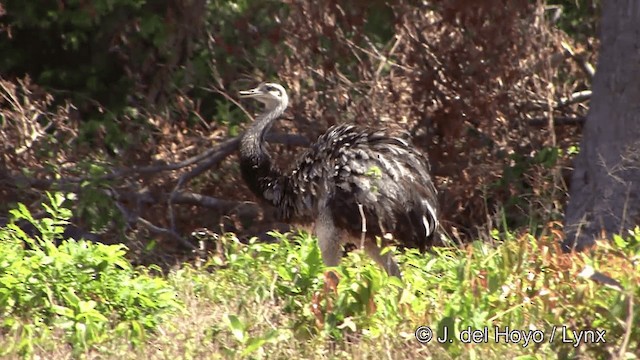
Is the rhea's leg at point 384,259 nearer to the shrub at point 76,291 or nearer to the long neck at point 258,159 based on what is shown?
the long neck at point 258,159

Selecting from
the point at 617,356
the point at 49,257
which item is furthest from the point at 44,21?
the point at 617,356

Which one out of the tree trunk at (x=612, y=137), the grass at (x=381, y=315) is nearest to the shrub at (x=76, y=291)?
the grass at (x=381, y=315)

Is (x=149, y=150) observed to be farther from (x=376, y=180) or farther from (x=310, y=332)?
(x=310, y=332)

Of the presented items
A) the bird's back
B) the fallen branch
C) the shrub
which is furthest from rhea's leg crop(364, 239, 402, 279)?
the fallen branch

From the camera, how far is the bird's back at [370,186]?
7.49m

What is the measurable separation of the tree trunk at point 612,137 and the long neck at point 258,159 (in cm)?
192

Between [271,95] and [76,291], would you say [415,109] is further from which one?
[76,291]

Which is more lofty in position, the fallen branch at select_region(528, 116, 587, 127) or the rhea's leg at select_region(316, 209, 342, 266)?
the fallen branch at select_region(528, 116, 587, 127)

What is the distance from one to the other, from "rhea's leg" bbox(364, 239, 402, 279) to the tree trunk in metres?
1.39

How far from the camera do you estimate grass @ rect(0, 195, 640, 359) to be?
555 cm

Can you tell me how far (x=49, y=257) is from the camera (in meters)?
6.39

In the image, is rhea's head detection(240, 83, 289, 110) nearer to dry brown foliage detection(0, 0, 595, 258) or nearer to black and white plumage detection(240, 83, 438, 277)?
dry brown foliage detection(0, 0, 595, 258)

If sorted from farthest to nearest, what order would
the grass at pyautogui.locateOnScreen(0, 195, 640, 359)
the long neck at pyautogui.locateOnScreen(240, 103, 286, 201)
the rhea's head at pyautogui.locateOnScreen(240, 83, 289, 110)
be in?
the rhea's head at pyautogui.locateOnScreen(240, 83, 289, 110) → the long neck at pyautogui.locateOnScreen(240, 103, 286, 201) → the grass at pyautogui.locateOnScreen(0, 195, 640, 359)

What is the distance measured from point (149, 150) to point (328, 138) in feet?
A: 8.96
